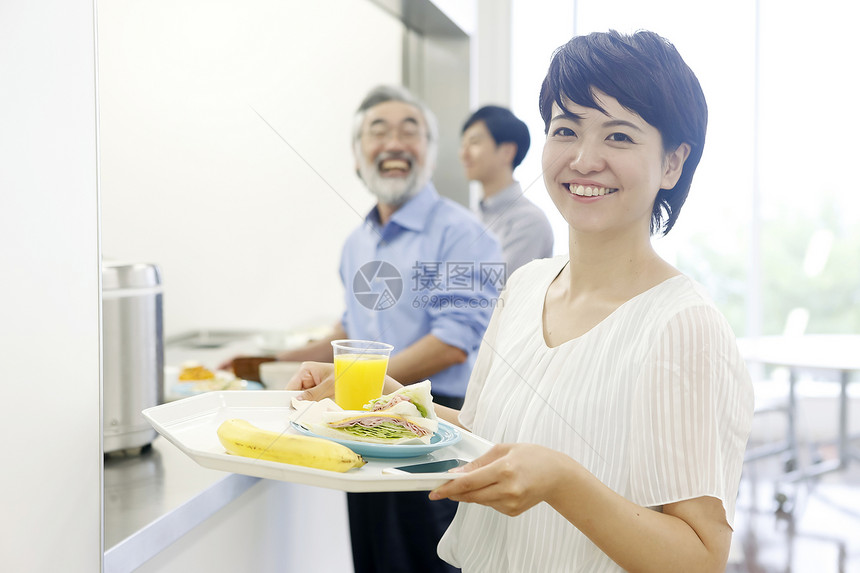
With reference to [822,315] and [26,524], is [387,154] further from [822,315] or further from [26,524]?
[822,315]

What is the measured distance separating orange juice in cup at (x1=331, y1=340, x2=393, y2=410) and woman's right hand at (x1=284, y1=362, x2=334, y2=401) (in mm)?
43

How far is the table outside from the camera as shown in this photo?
2340mm

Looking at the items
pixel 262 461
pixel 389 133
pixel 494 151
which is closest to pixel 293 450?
pixel 262 461

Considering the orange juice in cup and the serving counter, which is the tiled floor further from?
the orange juice in cup

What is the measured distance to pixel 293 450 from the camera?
0.55 metres

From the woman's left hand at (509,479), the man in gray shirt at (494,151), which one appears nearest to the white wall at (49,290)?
the woman's left hand at (509,479)

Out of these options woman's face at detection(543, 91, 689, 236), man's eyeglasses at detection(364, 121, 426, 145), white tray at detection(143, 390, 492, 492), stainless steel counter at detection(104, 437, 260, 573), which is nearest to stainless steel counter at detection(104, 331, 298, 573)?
stainless steel counter at detection(104, 437, 260, 573)

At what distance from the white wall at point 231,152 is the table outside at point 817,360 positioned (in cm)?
161

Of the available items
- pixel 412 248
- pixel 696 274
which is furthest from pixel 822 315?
pixel 412 248

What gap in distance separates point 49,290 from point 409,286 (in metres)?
0.29

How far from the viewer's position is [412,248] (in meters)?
0.84

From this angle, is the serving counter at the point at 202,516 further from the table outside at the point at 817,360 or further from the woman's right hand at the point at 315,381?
the table outside at the point at 817,360

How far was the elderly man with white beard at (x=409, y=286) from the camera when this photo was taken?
0.65 metres

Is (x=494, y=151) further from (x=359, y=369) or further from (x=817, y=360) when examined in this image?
(x=817, y=360)
